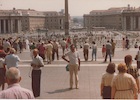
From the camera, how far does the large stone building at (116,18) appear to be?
14162cm

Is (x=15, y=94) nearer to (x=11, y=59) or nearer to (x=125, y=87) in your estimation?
(x=125, y=87)

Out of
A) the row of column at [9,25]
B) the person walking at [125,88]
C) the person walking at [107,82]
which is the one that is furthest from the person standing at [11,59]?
the row of column at [9,25]

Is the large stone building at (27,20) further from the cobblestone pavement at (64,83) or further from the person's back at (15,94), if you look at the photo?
the person's back at (15,94)

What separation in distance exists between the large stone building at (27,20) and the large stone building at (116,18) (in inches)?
664

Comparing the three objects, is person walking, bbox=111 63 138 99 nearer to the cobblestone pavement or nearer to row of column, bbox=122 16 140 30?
the cobblestone pavement

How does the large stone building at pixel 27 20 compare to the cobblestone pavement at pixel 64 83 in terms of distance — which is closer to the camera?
the cobblestone pavement at pixel 64 83

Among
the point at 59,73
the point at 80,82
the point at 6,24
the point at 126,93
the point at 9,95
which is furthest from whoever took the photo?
the point at 6,24

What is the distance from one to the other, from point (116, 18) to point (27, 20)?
37.6 m

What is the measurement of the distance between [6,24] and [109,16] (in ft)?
178

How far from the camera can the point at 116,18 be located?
167 meters

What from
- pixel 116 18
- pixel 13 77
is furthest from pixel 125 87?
pixel 116 18

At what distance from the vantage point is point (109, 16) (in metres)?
176

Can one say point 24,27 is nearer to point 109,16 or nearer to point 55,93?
point 109,16

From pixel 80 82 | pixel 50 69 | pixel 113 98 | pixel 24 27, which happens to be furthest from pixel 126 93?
pixel 24 27
